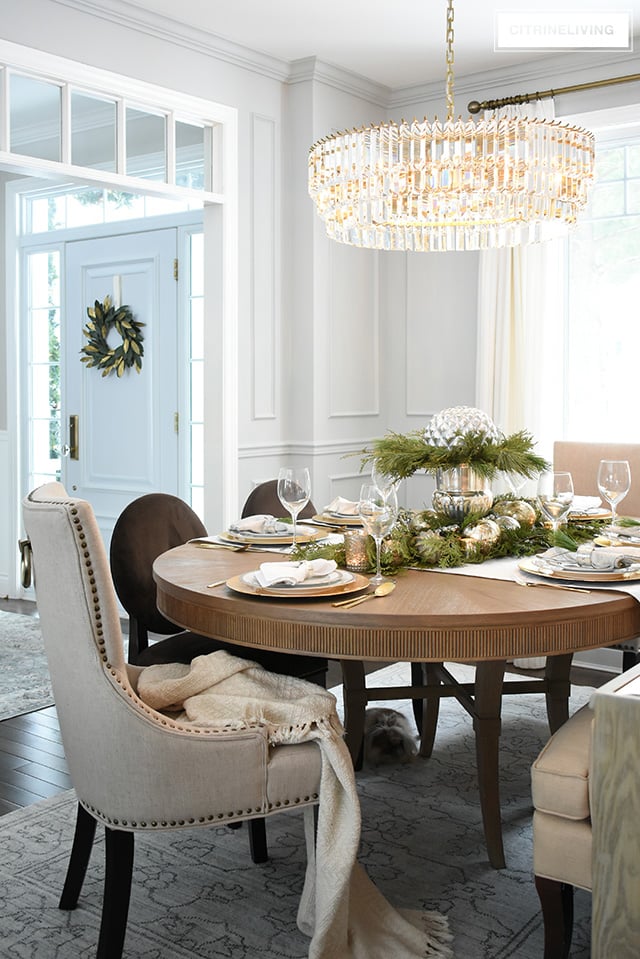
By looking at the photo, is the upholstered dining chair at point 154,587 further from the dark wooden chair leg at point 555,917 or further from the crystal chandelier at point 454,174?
the crystal chandelier at point 454,174

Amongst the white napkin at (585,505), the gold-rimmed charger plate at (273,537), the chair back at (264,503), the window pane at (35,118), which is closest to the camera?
the gold-rimmed charger plate at (273,537)

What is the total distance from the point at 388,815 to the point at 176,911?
0.78 m

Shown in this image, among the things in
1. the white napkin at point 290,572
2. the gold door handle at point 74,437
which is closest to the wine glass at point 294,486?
the white napkin at point 290,572

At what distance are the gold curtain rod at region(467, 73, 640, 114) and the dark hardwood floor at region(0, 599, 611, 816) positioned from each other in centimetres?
285

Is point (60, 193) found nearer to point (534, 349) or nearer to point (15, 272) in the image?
point (15, 272)

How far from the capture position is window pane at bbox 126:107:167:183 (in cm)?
430

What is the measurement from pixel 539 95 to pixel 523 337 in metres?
1.12

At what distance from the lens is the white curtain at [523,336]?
4707 millimetres

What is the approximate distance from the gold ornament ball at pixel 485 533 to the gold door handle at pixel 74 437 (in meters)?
3.63

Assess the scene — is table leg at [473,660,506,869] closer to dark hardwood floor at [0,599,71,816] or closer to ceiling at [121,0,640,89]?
dark hardwood floor at [0,599,71,816]

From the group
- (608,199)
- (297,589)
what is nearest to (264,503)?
(297,589)

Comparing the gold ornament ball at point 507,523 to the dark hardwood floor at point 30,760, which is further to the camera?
the dark hardwood floor at point 30,760

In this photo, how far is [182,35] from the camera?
4277 mm

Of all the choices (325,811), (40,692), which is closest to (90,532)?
(325,811)
